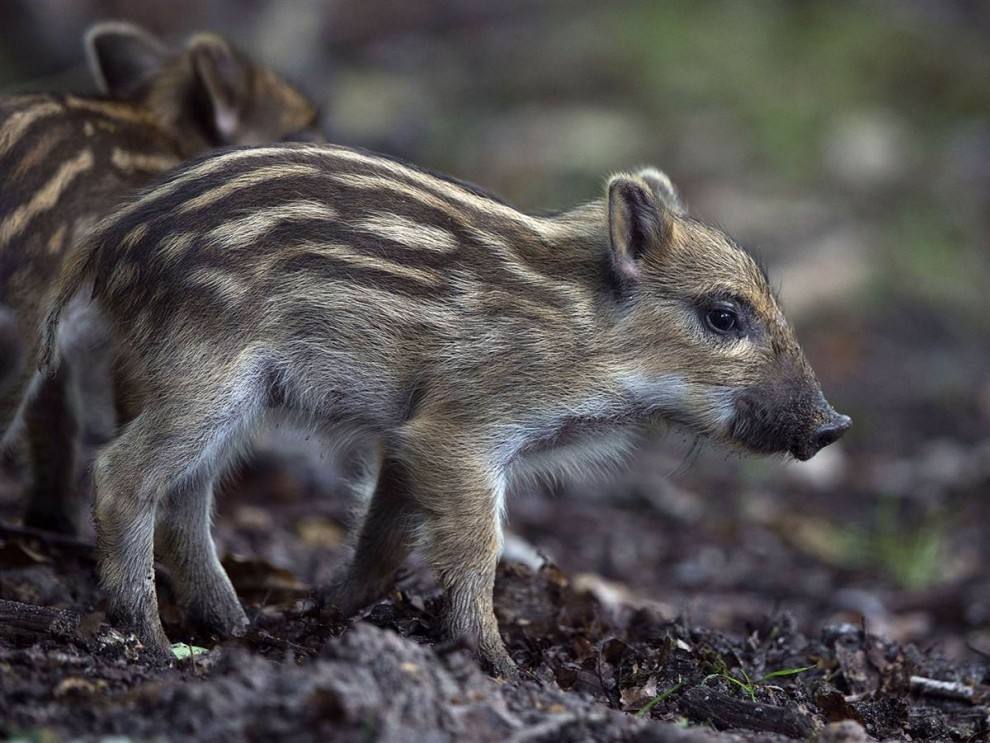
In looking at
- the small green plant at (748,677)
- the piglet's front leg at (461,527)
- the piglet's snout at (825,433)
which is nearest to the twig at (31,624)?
the piglet's front leg at (461,527)

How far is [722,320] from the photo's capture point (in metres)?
4.92

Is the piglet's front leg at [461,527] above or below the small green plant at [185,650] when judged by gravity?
above

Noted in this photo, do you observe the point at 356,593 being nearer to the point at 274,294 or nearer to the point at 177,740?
the point at 274,294

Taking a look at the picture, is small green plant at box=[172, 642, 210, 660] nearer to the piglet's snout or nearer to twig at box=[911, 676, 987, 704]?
the piglet's snout

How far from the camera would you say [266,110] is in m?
6.74

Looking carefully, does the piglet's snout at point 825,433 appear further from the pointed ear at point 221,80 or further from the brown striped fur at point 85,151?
the pointed ear at point 221,80

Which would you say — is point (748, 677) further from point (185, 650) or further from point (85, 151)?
point (85, 151)

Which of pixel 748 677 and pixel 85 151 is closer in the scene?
pixel 748 677

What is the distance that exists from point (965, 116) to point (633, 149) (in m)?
4.45

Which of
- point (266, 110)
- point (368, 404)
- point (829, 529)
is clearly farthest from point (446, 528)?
point (829, 529)

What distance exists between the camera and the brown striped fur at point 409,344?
4441 millimetres

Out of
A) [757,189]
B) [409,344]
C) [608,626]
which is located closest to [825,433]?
[608,626]

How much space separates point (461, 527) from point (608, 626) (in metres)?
0.80

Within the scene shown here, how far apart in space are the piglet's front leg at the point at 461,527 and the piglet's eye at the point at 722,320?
93cm
